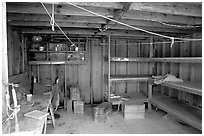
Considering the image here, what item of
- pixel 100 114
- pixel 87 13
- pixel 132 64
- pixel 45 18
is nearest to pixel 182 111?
pixel 100 114

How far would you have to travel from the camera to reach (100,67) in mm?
4375

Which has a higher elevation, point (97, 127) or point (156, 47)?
point (156, 47)

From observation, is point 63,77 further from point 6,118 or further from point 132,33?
point 6,118

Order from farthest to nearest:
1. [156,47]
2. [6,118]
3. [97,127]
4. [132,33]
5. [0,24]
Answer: [156,47], [132,33], [97,127], [6,118], [0,24]

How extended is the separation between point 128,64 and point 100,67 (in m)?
0.80

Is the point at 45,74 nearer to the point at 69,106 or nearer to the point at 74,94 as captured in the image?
the point at 74,94

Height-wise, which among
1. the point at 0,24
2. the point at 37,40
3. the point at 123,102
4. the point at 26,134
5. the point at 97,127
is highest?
the point at 37,40

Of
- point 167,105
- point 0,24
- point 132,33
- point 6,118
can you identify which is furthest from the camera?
point 132,33

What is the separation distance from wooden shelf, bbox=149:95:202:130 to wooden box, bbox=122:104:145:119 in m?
0.37

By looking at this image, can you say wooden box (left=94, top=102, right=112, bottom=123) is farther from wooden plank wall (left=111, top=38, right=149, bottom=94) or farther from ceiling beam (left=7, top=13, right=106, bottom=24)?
ceiling beam (left=7, top=13, right=106, bottom=24)

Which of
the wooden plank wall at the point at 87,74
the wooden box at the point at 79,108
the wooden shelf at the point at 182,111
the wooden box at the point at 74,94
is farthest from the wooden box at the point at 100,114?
the wooden plank wall at the point at 87,74

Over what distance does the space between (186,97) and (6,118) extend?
335 centimetres

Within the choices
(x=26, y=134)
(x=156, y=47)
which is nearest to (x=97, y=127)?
(x=26, y=134)

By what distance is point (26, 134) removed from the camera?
124cm
